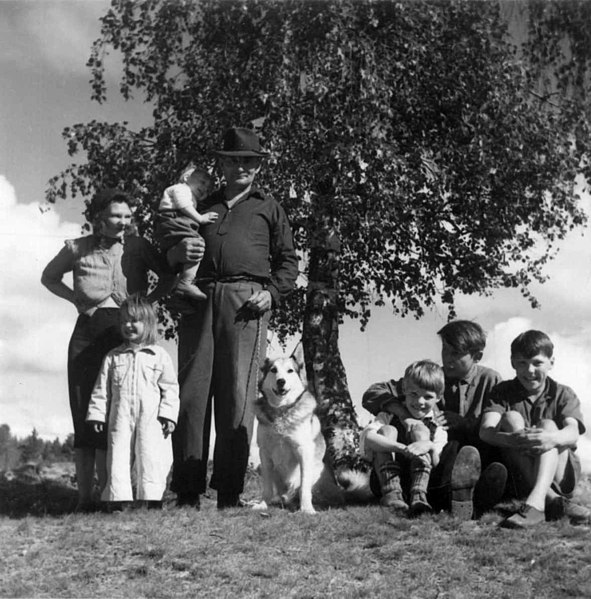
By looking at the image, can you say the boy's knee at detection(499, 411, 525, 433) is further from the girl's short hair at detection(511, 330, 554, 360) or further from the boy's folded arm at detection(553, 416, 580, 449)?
the girl's short hair at detection(511, 330, 554, 360)

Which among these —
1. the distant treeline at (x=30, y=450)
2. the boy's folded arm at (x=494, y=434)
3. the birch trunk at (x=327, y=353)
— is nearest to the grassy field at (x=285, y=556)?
the boy's folded arm at (x=494, y=434)

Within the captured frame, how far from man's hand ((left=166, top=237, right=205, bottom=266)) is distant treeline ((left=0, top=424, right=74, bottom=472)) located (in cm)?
373

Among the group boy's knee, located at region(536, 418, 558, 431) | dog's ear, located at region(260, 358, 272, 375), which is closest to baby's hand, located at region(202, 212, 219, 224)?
dog's ear, located at region(260, 358, 272, 375)

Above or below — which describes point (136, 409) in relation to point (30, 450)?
above

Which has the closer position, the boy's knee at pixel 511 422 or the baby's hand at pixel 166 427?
the boy's knee at pixel 511 422

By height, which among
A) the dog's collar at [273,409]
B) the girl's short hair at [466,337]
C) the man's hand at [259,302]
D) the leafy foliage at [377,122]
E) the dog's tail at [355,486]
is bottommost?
the dog's tail at [355,486]

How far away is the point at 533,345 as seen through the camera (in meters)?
6.07

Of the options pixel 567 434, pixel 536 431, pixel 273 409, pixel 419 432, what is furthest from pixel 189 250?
pixel 567 434

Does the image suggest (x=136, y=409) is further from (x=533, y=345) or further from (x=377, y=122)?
(x=377, y=122)

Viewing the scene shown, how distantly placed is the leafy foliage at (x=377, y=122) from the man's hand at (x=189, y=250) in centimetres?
355

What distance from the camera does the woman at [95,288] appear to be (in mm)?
6660

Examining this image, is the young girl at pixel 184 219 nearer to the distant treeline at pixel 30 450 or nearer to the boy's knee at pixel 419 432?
the boy's knee at pixel 419 432

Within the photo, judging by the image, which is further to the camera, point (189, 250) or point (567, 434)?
point (189, 250)

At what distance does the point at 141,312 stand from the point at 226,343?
75cm
